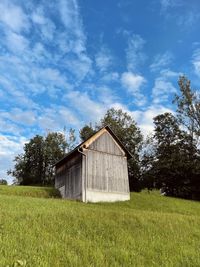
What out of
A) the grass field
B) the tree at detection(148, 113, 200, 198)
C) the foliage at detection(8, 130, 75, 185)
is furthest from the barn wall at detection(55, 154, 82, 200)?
the foliage at detection(8, 130, 75, 185)

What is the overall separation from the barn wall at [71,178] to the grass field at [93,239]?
45.8ft

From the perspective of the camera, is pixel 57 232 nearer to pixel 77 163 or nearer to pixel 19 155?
pixel 77 163

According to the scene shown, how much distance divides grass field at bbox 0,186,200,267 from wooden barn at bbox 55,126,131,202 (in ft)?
43.7

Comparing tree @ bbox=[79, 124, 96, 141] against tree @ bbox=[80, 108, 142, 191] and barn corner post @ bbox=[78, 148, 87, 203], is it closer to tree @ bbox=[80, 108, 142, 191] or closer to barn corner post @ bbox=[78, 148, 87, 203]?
tree @ bbox=[80, 108, 142, 191]

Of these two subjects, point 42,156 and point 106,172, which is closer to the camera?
point 106,172

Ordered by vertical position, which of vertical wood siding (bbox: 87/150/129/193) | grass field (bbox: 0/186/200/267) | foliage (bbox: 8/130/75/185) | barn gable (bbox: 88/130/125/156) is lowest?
grass field (bbox: 0/186/200/267)

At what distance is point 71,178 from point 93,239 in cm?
2113

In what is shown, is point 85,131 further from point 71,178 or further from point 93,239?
point 93,239

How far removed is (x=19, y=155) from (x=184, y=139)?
121ft

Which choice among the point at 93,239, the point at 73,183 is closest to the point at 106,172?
the point at 73,183

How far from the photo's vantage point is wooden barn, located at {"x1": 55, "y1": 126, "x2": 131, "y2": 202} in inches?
1257

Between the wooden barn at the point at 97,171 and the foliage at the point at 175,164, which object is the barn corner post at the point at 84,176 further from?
the foliage at the point at 175,164

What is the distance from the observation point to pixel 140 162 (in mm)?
58438

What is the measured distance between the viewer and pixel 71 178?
34156 mm
